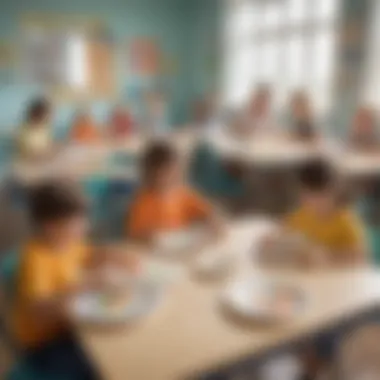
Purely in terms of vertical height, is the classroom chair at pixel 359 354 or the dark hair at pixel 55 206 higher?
the dark hair at pixel 55 206

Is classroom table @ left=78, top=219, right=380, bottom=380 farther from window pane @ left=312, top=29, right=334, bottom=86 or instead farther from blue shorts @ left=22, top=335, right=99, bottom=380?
window pane @ left=312, top=29, right=334, bottom=86

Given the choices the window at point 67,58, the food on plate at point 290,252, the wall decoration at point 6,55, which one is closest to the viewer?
the food on plate at point 290,252

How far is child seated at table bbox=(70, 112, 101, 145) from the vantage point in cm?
320

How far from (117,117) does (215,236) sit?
2.56 m

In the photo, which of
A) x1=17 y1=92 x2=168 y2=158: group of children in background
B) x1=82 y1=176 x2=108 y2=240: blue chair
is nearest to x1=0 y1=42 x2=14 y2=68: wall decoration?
x1=17 y1=92 x2=168 y2=158: group of children in background

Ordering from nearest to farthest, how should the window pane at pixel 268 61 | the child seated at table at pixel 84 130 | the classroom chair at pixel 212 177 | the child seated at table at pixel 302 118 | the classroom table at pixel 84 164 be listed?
1. the classroom table at pixel 84 164
2. the classroom chair at pixel 212 177
3. the child seated at table at pixel 302 118
4. the child seated at table at pixel 84 130
5. the window pane at pixel 268 61

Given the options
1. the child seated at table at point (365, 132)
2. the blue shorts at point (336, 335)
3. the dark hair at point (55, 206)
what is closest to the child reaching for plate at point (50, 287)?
the dark hair at point (55, 206)

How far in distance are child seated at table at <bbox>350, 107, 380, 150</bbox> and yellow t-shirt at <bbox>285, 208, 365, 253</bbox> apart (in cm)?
131

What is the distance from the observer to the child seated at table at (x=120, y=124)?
327cm

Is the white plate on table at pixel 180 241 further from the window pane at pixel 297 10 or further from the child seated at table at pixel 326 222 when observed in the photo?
the window pane at pixel 297 10

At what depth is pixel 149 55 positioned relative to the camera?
4.25 metres

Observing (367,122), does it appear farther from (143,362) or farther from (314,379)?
(143,362)

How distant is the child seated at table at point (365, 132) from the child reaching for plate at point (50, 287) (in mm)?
1764

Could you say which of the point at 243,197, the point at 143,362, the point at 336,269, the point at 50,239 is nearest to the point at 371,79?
the point at 243,197
